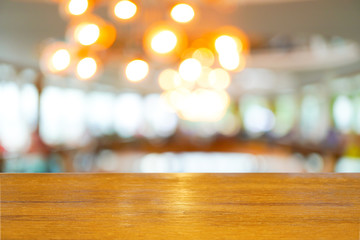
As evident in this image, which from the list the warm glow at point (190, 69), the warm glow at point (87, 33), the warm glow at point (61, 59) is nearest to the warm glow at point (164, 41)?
the warm glow at point (87, 33)

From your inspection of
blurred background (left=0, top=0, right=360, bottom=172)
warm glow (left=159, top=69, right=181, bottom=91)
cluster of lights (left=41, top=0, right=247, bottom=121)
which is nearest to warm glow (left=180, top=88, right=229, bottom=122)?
blurred background (left=0, top=0, right=360, bottom=172)

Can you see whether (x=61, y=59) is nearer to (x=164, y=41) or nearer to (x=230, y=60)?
(x=164, y=41)

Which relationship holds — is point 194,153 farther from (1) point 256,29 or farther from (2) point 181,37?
(2) point 181,37

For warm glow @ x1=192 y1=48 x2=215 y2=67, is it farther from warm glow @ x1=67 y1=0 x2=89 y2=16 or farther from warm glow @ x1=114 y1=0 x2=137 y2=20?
warm glow @ x1=67 y1=0 x2=89 y2=16

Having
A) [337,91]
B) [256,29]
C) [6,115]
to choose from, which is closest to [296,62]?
[337,91]

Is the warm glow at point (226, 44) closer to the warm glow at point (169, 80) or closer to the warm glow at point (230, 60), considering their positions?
the warm glow at point (230, 60)

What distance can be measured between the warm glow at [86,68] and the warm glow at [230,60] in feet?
3.60

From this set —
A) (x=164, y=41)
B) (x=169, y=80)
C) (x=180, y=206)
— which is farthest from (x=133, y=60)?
(x=180, y=206)

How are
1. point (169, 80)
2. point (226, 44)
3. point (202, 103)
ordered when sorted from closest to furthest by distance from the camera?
point (226, 44) → point (169, 80) → point (202, 103)

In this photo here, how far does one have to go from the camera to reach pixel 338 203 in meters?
0.52

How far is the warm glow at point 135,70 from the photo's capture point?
3.65 meters

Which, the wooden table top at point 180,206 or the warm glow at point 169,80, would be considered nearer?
the wooden table top at point 180,206

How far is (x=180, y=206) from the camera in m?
0.51

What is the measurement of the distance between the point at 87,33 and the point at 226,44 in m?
1.15
